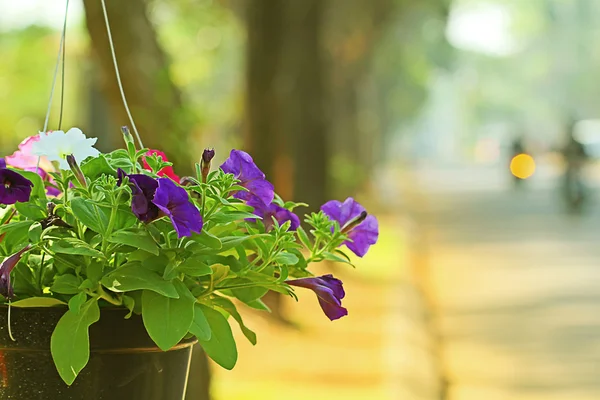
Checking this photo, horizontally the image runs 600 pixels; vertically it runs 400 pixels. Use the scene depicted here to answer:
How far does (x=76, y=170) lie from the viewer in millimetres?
1518

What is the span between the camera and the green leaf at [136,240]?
4.76ft

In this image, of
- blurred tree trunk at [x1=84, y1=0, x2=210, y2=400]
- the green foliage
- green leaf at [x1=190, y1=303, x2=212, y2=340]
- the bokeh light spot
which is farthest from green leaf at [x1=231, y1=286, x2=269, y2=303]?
the bokeh light spot

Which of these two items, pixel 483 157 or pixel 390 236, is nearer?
pixel 390 236

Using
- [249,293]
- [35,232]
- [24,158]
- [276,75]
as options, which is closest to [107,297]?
[35,232]

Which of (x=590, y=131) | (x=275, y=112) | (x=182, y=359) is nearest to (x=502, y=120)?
(x=590, y=131)

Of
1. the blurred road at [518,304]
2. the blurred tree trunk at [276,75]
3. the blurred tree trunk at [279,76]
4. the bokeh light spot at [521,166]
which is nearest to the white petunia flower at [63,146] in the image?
the blurred road at [518,304]

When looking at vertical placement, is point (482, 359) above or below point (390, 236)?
below

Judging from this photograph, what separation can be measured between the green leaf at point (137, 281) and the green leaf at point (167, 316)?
2 centimetres

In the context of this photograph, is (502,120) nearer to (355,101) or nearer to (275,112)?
(355,101)

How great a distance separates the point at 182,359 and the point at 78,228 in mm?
284

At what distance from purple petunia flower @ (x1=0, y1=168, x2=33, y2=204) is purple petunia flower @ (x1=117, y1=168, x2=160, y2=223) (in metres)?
0.20

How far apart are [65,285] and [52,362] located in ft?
0.39

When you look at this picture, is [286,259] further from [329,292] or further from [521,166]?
[521,166]

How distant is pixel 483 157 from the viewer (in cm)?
8919
